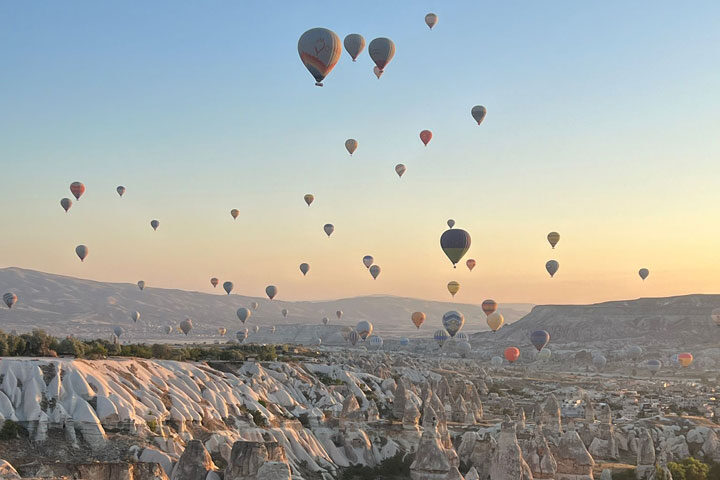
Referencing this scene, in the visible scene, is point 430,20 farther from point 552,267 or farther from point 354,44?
point 552,267

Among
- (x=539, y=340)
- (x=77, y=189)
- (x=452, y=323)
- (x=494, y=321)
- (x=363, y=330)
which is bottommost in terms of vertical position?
(x=539, y=340)

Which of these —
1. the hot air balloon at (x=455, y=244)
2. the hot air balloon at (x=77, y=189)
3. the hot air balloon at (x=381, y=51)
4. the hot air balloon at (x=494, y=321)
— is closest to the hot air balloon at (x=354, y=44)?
the hot air balloon at (x=381, y=51)

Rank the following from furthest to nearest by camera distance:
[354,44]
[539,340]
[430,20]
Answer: [539,340], [430,20], [354,44]

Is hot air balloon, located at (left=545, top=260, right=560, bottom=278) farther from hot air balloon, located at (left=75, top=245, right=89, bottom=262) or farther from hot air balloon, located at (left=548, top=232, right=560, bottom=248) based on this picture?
hot air balloon, located at (left=75, top=245, right=89, bottom=262)

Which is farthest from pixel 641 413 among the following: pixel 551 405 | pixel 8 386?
pixel 8 386

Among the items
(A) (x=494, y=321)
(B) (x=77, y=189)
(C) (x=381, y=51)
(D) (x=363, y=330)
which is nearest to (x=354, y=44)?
(C) (x=381, y=51)

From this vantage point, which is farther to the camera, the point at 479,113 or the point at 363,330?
the point at 363,330

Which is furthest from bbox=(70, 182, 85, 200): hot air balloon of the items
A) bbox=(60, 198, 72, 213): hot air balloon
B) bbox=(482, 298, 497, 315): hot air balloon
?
bbox=(482, 298, 497, 315): hot air balloon
